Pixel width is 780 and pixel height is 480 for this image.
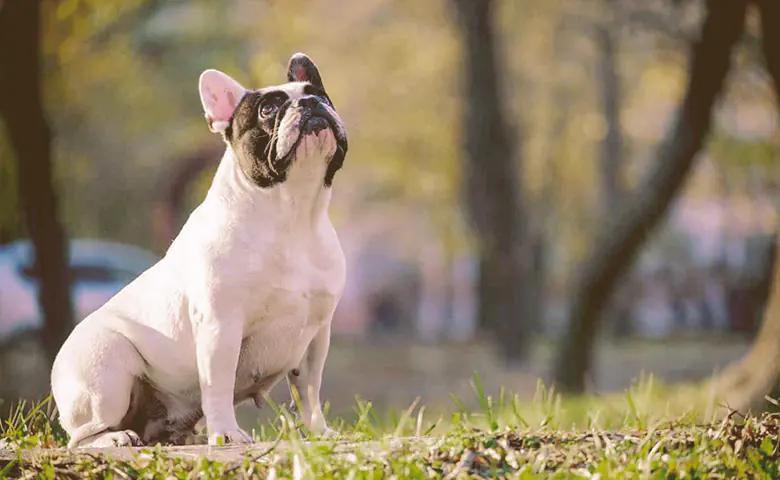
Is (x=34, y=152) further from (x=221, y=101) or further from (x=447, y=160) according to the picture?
(x=447, y=160)

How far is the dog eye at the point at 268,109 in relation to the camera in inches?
156

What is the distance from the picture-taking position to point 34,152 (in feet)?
31.3

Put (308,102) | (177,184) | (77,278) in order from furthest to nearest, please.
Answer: (177,184)
(77,278)
(308,102)

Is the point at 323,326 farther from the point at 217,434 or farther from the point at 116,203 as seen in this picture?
the point at 116,203

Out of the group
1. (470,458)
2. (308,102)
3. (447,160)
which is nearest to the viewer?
(470,458)

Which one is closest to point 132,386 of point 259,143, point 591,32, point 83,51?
point 259,143

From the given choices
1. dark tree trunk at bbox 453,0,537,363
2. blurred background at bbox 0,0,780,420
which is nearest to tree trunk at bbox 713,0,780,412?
blurred background at bbox 0,0,780,420

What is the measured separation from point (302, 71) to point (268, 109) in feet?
1.13

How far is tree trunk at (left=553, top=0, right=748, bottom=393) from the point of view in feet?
28.8

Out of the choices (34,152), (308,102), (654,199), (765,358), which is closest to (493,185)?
(654,199)

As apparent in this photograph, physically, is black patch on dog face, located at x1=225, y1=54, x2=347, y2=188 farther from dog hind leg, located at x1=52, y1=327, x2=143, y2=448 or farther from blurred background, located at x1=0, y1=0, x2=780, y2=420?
blurred background, located at x1=0, y1=0, x2=780, y2=420

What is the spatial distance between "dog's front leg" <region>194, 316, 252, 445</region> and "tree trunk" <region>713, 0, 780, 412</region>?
4.74 metres

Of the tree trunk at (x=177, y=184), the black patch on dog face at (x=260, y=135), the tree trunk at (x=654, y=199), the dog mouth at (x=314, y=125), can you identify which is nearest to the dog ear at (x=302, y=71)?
the black patch on dog face at (x=260, y=135)

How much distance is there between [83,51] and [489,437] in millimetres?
10416
